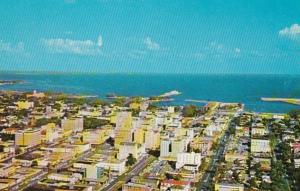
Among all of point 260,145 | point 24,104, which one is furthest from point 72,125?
point 260,145

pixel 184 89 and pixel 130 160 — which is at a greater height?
pixel 184 89

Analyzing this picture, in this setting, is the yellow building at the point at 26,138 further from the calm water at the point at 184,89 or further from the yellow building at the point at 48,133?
the calm water at the point at 184,89

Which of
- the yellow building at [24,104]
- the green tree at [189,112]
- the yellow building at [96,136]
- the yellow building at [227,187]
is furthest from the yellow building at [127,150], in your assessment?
the yellow building at [24,104]

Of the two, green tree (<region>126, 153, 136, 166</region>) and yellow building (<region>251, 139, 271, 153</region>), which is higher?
yellow building (<region>251, 139, 271, 153</region>)

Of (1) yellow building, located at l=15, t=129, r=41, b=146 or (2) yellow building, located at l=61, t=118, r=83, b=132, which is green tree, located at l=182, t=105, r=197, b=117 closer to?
(2) yellow building, located at l=61, t=118, r=83, b=132

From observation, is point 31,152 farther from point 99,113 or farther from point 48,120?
point 99,113

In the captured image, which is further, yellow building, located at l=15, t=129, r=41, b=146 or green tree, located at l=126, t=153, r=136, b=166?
yellow building, located at l=15, t=129, r=41, b=146

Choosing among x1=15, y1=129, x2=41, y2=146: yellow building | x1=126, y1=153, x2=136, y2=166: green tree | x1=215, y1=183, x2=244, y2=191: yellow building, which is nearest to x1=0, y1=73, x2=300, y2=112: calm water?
x1=126, y1=153, x2=136, y2=166: green tree

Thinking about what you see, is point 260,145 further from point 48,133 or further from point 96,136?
point 48,133

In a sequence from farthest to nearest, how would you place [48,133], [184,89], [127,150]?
Result: [184,89]
[48,133]
[127,150]

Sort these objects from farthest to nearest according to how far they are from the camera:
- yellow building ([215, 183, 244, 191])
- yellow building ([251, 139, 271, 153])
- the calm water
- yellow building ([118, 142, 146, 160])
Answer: the calm water, yellow building ([251, 139, 271, 153]), yellow building ([118, 142, 146, 160]), yellow building ([215, 183, 244, 191])

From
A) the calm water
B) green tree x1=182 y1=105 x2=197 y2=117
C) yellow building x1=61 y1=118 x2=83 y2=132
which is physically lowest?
yellow building x1=61 y1=118 x2=83 y2=132

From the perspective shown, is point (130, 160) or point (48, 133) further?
point (48, 133)
